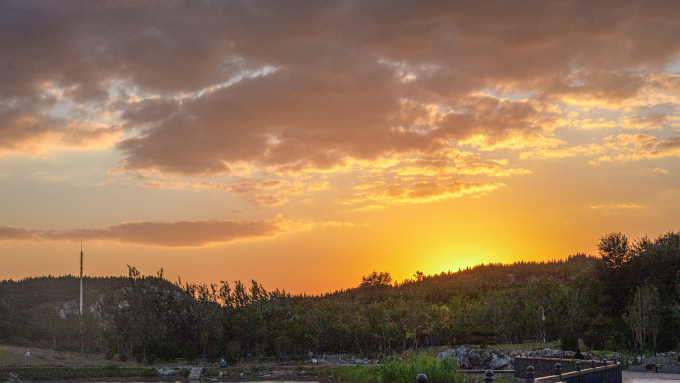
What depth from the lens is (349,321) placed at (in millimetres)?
84438

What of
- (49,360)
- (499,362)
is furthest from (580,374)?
(49,360)

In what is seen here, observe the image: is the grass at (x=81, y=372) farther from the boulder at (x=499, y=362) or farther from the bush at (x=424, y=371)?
the bush at (x=424, y=371)

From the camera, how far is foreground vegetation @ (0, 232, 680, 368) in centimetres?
6047

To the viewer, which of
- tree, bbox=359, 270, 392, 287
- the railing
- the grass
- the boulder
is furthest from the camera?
tree, bbox=359, 270, 392, 287

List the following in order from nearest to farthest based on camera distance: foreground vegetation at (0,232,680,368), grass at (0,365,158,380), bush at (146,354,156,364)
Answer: grass at (0,365,158,380)
foreground vegetation at (0,232,680,368)
bush at (146,354,156,364)

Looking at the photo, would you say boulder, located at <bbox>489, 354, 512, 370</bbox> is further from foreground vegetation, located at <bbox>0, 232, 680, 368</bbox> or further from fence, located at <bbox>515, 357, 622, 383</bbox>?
fence, located at <bbox>515, 357, 622, 383</bbox>

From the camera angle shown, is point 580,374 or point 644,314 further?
point 644,314

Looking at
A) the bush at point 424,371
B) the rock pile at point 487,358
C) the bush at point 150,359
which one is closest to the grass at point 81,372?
the bush at point 150,359

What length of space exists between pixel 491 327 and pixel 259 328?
3416cm

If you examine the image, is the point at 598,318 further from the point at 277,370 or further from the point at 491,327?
the point at 277,370

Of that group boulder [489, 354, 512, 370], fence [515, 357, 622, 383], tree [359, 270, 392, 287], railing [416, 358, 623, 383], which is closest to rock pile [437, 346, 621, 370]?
boulder [489, 354, 512, 370]

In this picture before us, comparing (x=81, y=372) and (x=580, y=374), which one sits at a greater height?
(x=580, y=374)

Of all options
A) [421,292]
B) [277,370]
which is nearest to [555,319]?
[277,370]

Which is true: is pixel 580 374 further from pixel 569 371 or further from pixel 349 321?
pixel 349 321
